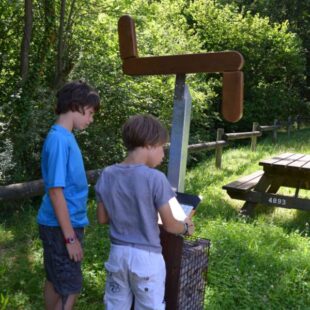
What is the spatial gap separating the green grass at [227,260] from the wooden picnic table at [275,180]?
0.25m

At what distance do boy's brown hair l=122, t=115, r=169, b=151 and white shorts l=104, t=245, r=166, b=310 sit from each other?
508mm

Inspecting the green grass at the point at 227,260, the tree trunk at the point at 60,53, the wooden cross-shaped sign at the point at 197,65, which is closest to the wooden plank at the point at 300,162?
the green grass at the point at 227,260

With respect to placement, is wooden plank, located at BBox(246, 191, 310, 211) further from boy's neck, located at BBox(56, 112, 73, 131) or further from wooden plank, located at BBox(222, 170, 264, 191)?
boy's neck, located at BBox(56, 112, 73, 131)

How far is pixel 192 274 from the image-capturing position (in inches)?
100

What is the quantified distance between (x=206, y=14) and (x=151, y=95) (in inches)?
390

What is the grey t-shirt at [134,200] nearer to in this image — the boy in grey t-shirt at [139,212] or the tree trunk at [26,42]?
the boy in grey t-shirt at [139,212]

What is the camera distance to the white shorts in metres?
2.25

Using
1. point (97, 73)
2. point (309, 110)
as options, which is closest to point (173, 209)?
point (97, 73)

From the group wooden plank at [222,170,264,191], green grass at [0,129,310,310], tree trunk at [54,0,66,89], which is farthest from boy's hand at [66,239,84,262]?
tree trunk at [54,0,66,89]

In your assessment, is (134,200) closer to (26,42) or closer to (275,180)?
(275,180)

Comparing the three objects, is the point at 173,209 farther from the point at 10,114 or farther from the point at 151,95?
the point at 151,95

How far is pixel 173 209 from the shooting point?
Answer: 2191 millimetres

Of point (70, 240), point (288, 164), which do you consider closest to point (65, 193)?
point (70, 240)

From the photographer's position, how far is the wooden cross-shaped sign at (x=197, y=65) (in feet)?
7.20
